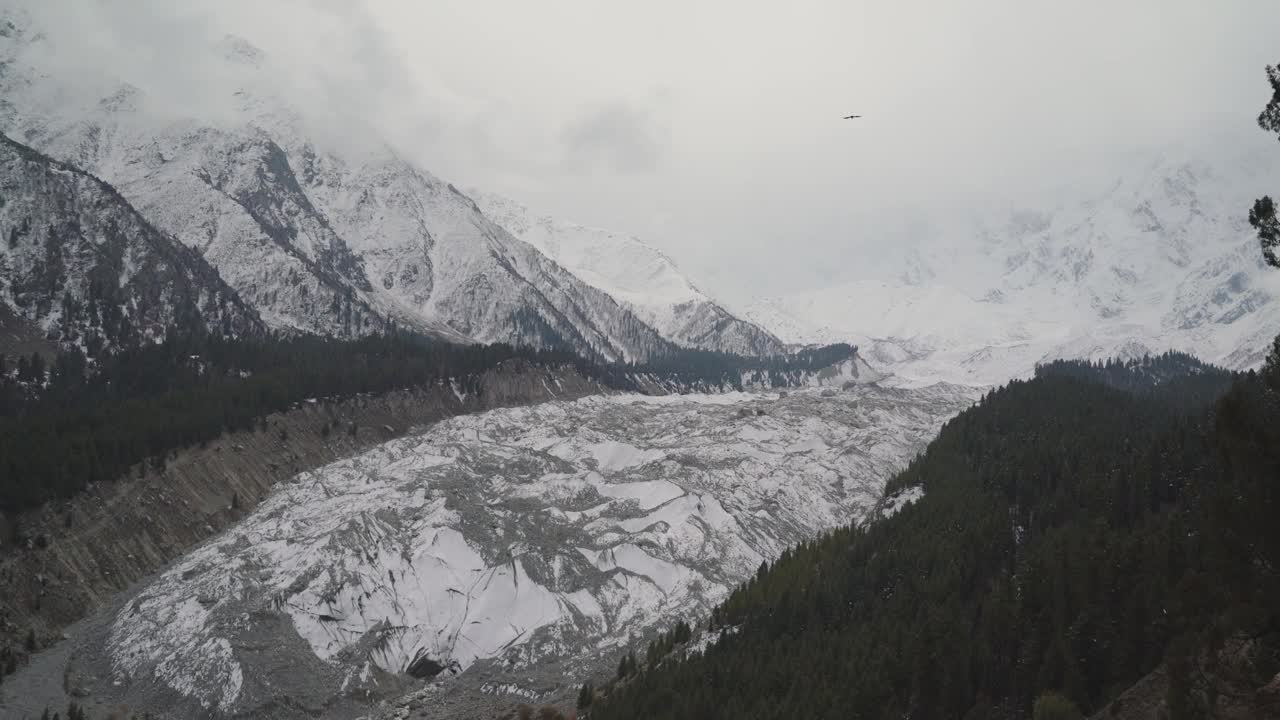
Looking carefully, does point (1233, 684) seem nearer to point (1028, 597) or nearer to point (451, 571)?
point (1028, 597)

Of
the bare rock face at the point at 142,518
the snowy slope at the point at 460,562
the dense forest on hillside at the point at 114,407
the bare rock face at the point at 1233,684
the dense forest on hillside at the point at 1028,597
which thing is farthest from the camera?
the dense forest on hillside at the point at 114,407

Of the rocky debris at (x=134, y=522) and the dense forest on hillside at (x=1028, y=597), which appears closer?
the dense forest on hillside at (x=1028, y=597)

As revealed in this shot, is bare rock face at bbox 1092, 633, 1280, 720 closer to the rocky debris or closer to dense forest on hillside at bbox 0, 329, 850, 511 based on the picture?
the rocky debris

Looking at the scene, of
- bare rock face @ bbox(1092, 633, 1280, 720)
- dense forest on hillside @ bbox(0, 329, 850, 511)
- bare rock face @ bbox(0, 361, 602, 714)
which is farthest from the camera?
dense forest on hillside @ bbox(0, 329, 850, 511)

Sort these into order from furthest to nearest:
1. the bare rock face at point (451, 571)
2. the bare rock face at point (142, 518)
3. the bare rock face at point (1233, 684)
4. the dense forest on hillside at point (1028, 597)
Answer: the bare rock face at point (142, 518)
the bare rock face at point (451, 571)
the dense forest on hillside at point (1028, 597)
the bare rock face at point (1233, 684)

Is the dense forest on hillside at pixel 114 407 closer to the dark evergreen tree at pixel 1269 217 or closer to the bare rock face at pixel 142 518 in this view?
the bare rock face at pixel 142 518

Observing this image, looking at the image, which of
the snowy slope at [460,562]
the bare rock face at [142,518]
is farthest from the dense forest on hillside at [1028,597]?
the bare rock face at [142,518]

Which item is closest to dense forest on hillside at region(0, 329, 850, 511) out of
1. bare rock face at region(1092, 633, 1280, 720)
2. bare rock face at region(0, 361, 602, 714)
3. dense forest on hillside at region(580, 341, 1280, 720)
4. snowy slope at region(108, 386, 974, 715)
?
bare rock face at region(0, 361, 602, 714)
